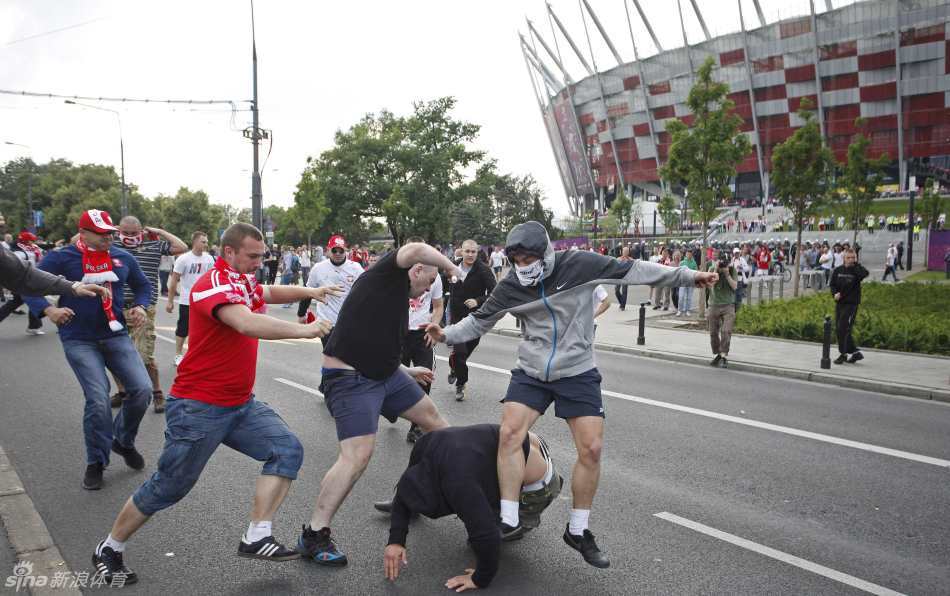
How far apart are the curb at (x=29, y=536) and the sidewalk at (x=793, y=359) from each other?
9.78m

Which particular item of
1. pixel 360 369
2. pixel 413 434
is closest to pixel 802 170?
pixel 413 434

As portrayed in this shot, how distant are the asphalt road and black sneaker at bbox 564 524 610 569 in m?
0.07

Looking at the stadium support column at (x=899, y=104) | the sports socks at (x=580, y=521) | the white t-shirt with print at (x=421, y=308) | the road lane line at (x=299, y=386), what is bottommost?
the road lane line at (x=299, y=386)

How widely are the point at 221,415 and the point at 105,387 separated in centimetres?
213

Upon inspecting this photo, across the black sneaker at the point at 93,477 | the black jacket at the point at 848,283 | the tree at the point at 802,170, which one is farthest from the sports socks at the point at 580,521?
the tree at the point at 802,170

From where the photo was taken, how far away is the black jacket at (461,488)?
3.54m

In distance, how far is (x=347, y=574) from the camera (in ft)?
12.8

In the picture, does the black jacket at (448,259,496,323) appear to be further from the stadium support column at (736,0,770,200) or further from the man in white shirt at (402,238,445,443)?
the stadium support column at (736,0,770,200)

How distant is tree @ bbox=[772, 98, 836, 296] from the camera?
21500 mm

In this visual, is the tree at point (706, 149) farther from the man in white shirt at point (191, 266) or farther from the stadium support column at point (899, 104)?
the stadium support column at point (899, 104)

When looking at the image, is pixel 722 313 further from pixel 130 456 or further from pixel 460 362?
pixel 130 456

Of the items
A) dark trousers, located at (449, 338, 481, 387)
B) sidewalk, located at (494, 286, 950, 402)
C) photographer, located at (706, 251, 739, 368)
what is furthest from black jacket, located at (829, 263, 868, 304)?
dark trousers, located at (449, 338, 481, 387)

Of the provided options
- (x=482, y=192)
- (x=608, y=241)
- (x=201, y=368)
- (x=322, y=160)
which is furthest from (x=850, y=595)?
(x=322, y=160)

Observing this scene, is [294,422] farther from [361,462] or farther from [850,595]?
[850,595]
